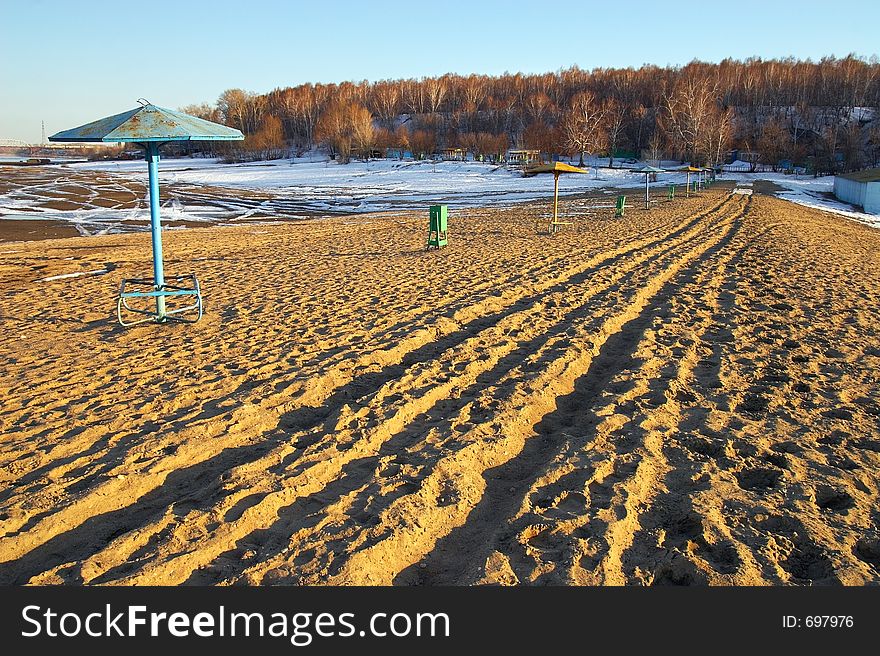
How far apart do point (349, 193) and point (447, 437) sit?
39354 millimetres

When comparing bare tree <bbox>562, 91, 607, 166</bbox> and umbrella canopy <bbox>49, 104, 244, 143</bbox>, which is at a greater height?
bare tree <bbox>562, 91, 607, 166</bbox>

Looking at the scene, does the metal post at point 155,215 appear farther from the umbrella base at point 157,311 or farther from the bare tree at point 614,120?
the bare tree at point 614,120

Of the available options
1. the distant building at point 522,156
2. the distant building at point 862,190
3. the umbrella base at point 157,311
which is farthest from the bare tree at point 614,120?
the umbrella base at point 157,311

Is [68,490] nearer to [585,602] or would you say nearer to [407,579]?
[407,579]

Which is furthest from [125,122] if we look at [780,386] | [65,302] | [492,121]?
[492,121]

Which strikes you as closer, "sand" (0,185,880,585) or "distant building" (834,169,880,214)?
"sand" (0,185,880,585)

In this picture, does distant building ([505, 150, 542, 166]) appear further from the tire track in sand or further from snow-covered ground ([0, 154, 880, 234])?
the tire track in sand

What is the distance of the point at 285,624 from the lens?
8.94 ft

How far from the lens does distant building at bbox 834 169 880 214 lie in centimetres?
3616

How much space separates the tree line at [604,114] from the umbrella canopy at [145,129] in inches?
2700

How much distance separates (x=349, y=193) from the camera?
1656 inches

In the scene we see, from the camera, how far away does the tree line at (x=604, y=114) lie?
76500mm

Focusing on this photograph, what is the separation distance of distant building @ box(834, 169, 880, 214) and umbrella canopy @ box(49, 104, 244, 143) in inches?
1561

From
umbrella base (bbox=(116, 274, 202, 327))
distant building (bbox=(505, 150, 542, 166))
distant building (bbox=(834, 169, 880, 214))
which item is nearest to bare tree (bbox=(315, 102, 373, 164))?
distant building (bbox=(505, 150, 542, 166))
